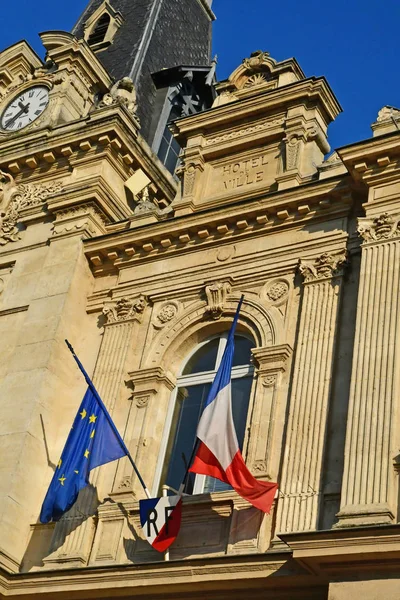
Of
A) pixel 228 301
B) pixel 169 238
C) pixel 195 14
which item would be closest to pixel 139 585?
pixel 228 301

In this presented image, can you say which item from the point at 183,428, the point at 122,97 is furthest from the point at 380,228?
the point at 122,97

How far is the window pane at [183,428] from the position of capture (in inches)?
549

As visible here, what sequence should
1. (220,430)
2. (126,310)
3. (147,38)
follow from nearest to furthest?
(220,430) → (126,310) → (147,38)

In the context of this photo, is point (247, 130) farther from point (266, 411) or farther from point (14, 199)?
point (266, 411)

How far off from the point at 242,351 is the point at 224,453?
2.54 metres

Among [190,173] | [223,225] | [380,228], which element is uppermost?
[190,173]

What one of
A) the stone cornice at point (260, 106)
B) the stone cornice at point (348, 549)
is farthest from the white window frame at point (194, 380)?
the stone cornice at point (260, 106)

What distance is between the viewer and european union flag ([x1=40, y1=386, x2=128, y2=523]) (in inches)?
530

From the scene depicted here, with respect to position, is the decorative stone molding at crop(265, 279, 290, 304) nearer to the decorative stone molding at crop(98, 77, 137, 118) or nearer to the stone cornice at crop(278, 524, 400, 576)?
the stone cornice at crop(278, 524, 400, 576)

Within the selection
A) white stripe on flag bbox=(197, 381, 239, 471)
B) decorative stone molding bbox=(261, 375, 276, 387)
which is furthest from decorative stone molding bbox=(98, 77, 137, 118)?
white stripe on flag bbox=(197, 381, 239, 471)

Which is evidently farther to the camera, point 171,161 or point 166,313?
point 171,161

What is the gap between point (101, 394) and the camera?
49.3 feet

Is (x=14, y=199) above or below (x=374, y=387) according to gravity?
above

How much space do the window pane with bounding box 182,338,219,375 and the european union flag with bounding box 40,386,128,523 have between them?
5.41ft
